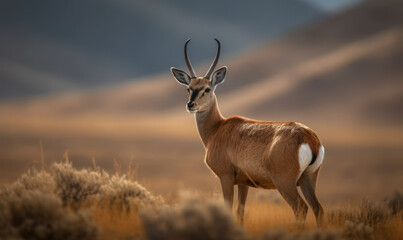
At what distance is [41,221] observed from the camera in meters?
5.60

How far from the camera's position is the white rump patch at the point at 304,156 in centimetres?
670

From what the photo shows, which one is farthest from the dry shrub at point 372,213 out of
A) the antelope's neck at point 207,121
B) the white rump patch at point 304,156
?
the antelope's neck at point 207,121

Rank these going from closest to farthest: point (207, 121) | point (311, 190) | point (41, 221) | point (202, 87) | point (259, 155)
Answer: point (41, 221) → point (311, 190) → point (259, 155) → point (202, 87) → point (207, 121)

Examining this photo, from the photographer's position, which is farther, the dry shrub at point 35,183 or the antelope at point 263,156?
the dry shrub at point 35,183

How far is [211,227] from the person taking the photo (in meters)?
4.89

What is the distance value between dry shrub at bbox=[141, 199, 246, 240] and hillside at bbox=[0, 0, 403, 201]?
18.3 ft

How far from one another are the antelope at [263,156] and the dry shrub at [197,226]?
80.6 inches

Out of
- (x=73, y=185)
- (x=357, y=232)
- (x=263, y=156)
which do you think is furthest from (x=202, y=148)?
(x=357, y=232)

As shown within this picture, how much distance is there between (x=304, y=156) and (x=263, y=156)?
0.66 meters

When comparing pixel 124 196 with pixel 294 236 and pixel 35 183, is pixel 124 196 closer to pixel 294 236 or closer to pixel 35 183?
pixel 35 183

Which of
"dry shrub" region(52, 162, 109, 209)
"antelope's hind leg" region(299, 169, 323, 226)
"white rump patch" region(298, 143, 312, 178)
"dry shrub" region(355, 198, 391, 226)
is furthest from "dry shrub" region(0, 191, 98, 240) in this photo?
"dry shrub" region(355, 198, 391, 226)

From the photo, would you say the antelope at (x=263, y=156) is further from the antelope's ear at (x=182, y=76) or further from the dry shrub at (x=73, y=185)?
the dry shrub at (x=73, y=185)

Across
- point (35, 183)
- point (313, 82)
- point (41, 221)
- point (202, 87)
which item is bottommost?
point (41, 221)

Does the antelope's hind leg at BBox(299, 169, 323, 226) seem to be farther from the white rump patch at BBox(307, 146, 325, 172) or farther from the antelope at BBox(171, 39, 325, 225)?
the white rump patch at BBox(307, 146, 325, 172)
